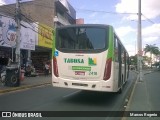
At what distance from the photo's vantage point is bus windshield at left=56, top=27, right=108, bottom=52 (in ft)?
42.0

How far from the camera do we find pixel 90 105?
498 inches

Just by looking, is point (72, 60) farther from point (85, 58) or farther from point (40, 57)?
point (40, 57)

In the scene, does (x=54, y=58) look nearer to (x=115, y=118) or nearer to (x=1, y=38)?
(x=115, y=118)

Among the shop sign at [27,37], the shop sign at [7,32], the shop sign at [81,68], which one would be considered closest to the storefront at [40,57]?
the shop sign at [27,37]

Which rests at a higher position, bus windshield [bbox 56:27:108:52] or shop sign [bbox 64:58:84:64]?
bus windshield [bbox 56:27:108:52]

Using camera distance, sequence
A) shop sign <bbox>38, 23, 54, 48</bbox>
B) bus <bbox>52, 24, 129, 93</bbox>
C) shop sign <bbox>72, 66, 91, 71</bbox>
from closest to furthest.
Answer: bus <bbox>52, 24, 129, 93</bbox>
shop sign <bbox>72, 66, 91, 71</bbox>
shop sign <bbox>38, 23, 54, 48</bbox>

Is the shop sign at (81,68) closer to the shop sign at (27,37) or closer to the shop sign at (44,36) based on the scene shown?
the shop sign at (27,37)

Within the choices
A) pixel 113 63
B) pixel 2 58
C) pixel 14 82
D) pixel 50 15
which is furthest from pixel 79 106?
pixel 50 15

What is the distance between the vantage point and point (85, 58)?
42.0 ft

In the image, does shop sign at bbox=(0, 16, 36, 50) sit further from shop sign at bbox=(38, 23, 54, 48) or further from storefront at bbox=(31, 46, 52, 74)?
storefront at bbox=(31, 46, 52, 74)

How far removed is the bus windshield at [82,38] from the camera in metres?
12.8

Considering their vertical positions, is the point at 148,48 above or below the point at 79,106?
above

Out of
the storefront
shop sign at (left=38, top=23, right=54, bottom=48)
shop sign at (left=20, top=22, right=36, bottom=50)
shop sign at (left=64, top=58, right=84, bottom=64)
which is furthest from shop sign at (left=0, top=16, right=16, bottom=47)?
shop sign at (left=64, top=58, right=84, bottom=64)

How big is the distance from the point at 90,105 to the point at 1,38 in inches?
566
